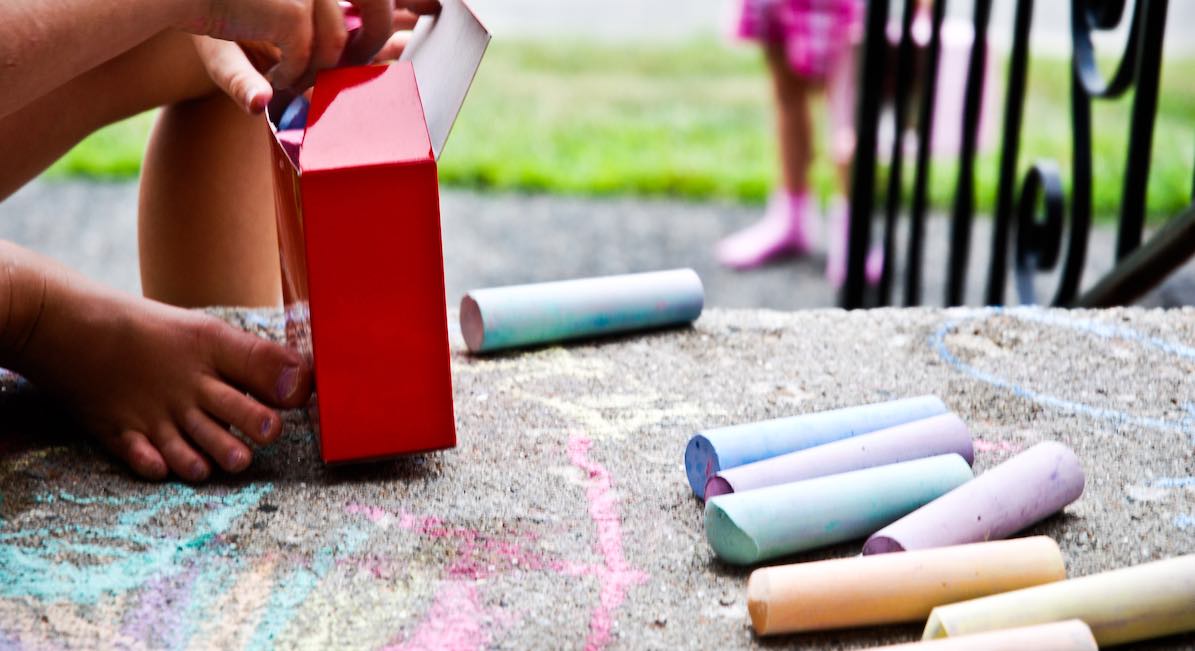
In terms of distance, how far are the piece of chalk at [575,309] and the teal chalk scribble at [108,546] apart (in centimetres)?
30

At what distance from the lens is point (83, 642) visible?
70cm

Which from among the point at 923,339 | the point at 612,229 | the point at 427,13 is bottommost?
the point at 612,229

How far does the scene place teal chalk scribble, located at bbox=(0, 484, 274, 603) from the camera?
758 mm

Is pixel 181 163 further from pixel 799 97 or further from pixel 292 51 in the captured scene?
pixel 799 97

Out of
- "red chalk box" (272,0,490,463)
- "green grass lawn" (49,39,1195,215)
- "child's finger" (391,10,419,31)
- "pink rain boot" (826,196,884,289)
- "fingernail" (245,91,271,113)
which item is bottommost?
"pink rain boot" (826,196,884,289)

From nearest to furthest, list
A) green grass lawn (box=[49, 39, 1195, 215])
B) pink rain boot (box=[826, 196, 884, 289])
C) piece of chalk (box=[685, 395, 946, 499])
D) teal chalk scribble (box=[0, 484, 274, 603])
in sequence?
teal chalk scribble (box=[0, 484, 274, 603]) < piece of chalk (box=[685, 395, 946, 499]) < pink rain boot (box=[826, 196, 884, 289]) < green grass lawn (box=[49, 39, 1195, 215])

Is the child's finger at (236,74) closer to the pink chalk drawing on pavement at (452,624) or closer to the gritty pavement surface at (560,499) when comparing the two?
the gritty pavement surface at (560,499)

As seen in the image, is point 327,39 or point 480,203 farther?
point 480,203

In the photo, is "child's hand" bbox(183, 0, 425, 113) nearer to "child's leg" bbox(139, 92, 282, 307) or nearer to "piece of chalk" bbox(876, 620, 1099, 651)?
"child's leg" bbox(139, 92, 282, 307)

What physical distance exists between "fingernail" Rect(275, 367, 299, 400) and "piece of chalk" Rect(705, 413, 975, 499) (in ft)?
1.01

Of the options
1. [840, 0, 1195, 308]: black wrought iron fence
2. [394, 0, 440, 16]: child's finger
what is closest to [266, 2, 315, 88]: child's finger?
[394, 0, 440, 16]: child's finger

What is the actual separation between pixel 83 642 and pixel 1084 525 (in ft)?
2.02

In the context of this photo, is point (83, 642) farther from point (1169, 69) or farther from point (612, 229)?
point (1169, 69)

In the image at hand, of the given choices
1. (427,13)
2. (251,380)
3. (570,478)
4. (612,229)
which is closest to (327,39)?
(427,13)
